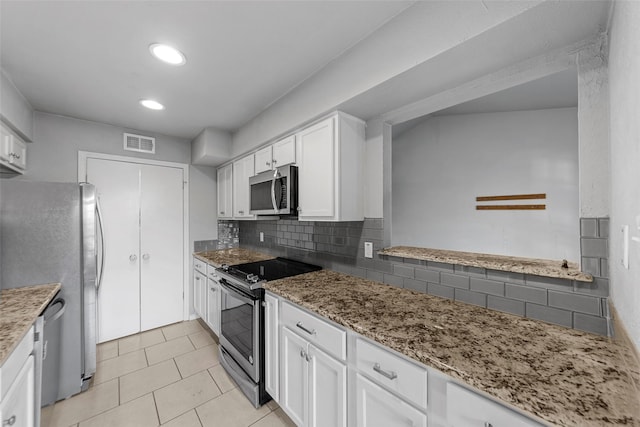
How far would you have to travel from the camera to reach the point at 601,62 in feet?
3.43

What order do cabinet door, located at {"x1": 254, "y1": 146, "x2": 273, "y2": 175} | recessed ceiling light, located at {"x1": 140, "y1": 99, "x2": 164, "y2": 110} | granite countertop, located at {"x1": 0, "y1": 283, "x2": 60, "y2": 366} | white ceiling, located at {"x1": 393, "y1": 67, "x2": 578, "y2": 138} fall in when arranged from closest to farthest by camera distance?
granite countertop, located at {"x1": 0, "y1": 283, "x2": 60, "y2": 366}, white ceiling, located at {"x1": 393, "y1": 67, "x2": 578, "y2": 138}, recessed ceiling light, located at {"x1": 140, "y1": 99, "x2": 164, "y2": 110}, cabinet door, located at {"x1": 254, "y1": 146, "x2": 273, "y2": 175}

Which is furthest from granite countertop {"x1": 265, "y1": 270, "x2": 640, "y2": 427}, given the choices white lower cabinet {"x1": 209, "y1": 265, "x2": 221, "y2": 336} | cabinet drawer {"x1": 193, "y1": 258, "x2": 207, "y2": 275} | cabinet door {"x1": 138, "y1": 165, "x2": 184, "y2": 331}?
cabinet door {"x1": 138, "y1": 165, "x2": 184, "y2": 331}

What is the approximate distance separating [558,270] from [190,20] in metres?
2.24

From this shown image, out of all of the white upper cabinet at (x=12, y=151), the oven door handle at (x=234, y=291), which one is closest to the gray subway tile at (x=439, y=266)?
the oven door handle at (x=234, y=291)

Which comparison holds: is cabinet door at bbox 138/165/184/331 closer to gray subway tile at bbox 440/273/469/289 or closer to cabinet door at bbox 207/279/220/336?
cabinet door at bbox 207/279/220/336

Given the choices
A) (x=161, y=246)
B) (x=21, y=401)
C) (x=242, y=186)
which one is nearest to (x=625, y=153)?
(x=21, y=401)

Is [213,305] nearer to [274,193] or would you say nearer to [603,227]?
[274,193]

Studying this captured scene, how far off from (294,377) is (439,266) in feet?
3.77

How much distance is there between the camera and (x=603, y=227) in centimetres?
104

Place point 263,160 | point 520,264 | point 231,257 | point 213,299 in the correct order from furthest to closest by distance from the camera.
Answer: point 231,257 → point 213,299 → point 263,160 → point 520,264

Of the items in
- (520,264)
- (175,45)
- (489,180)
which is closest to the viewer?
(520,264)

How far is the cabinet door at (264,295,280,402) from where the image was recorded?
1690mm

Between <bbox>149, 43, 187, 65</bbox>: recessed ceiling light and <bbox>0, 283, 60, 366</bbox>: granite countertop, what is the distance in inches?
65.1

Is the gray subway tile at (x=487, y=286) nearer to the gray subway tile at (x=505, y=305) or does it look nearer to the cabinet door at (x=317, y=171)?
the gray subway tile at (x=505, y=305)
